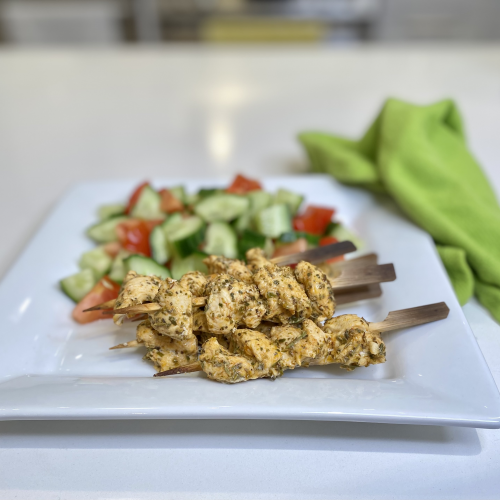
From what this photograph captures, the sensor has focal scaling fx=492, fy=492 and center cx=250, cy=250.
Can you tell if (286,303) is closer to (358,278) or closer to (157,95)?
(358,278)

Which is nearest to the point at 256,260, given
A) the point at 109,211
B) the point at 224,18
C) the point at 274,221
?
the point at 274,221

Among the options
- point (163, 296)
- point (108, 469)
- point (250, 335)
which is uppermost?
point (163, 296)

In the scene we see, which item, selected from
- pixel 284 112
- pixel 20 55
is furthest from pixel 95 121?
pixel 20 55

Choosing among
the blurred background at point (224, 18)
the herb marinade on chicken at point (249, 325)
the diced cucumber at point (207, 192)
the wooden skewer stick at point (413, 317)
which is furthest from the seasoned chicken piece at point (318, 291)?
the blurred background at point (224, 18)

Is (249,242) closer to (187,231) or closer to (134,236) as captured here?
(187,231)

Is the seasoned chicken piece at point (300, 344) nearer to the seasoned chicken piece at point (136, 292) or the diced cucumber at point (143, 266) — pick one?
the seasoned chicken piece at point (136, 292)

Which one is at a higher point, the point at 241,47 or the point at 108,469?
the point at 241,47
